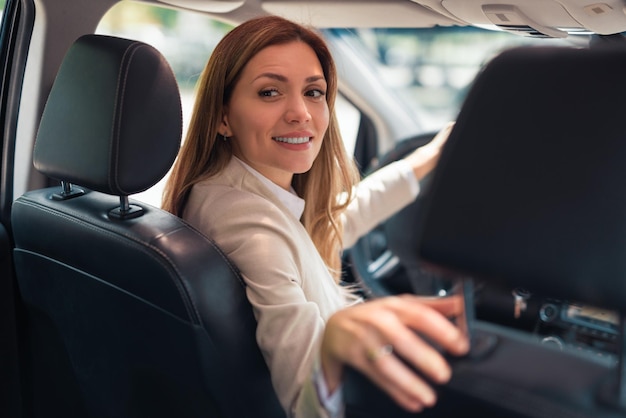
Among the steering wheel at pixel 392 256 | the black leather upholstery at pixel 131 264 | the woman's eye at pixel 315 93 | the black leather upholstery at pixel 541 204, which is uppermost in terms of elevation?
the black leather upholstery at pixel 541 204

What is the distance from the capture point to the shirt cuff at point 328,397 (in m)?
0.87

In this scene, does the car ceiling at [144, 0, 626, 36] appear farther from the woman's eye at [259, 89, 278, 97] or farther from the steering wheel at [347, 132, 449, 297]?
the steering wheel at [347, 132, 449, 297]

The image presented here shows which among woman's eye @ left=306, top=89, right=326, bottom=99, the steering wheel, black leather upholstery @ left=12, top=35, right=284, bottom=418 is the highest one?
woman's eye @ left=306, top=89, right=326, bottom=99

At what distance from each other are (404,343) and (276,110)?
852 millimetres

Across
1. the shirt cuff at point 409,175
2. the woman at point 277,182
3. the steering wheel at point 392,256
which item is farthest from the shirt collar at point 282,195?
the steering wheel at point 392,256

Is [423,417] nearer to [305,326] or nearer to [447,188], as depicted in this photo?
[447,188]

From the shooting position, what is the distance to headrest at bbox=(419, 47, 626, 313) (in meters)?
0.66

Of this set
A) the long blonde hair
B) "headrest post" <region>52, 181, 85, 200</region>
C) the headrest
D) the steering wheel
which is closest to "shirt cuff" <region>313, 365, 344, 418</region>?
A: the headrest

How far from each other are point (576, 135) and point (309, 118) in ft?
2.96

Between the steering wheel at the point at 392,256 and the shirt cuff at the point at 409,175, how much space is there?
0.34 m

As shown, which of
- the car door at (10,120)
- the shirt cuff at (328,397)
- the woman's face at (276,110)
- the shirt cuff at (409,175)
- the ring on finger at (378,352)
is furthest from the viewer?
the shirt cuff at (409,175)

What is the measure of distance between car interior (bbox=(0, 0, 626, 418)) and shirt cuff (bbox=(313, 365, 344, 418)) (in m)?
0.03

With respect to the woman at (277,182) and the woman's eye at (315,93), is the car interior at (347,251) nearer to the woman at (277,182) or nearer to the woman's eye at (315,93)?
the woman at (277,182)

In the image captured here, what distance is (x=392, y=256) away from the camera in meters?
2.66
